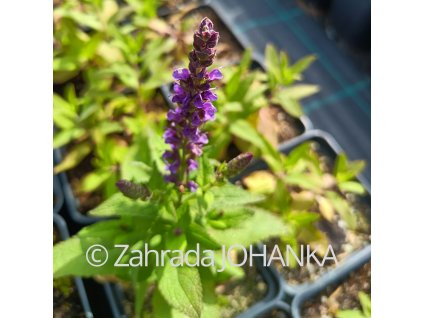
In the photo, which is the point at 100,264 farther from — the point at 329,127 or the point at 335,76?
the point at 335,76

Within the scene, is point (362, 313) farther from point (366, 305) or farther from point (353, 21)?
point (353, 21)

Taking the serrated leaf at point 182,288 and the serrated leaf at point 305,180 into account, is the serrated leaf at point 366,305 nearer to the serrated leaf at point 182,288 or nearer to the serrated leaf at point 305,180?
the serrated leaf at point 305,180

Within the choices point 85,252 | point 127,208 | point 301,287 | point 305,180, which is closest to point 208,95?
point 127,208

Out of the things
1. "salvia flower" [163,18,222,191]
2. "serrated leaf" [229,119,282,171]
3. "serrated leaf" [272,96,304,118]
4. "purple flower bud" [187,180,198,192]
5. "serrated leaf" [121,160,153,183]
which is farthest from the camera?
"serrated leaf" [272,96,304,118]

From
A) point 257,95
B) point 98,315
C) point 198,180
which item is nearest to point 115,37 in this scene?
point 257,95

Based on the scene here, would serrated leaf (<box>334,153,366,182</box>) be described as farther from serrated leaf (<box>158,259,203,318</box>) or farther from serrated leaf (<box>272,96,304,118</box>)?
serrated leaf (<box>158,259,203,318</box>)

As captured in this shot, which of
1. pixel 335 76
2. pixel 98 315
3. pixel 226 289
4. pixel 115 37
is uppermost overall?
pixel 115 37

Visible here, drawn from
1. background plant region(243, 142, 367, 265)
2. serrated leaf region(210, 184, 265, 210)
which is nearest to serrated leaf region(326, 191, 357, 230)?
background plant region(243, 142, 367, 265)
